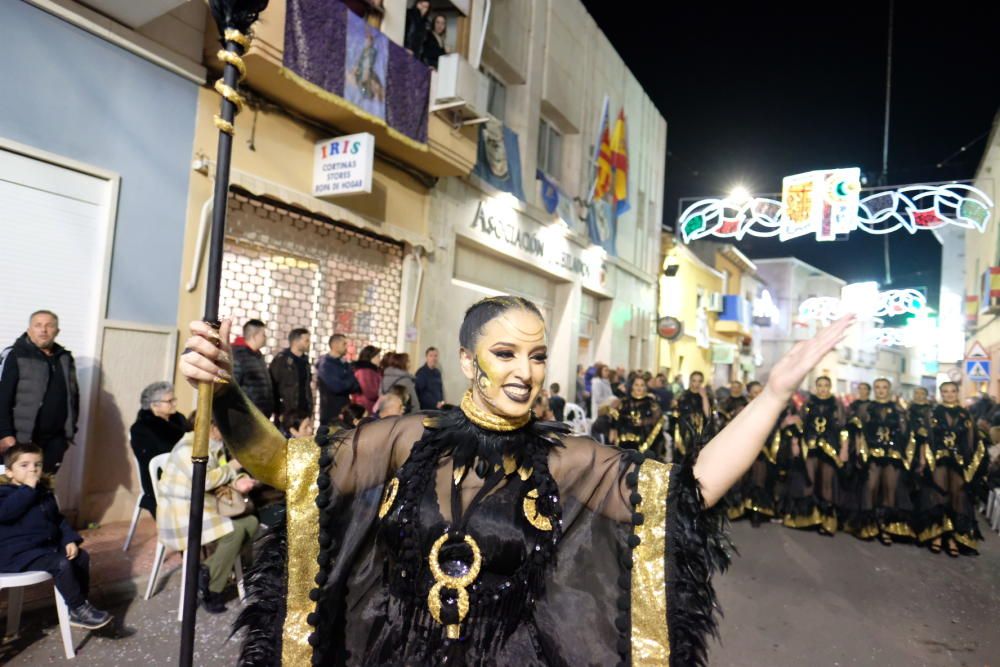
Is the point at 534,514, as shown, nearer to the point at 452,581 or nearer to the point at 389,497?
the point at 452,581

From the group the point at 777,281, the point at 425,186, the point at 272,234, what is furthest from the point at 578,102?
the point at 777,281

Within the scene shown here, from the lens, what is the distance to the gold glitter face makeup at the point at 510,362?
1984 millimetres

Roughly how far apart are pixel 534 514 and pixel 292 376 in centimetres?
538

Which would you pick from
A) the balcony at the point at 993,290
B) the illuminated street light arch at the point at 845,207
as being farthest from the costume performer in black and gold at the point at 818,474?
the balcony at the point at 993,290

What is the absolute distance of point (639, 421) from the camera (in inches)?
327

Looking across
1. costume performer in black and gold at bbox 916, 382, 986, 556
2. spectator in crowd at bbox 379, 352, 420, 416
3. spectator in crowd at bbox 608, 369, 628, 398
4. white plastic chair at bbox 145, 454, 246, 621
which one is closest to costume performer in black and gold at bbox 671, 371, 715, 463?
costume performer in black and gold at bbox 916, 382, 986, 556

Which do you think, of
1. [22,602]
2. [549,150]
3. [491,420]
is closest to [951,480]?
[491,420]

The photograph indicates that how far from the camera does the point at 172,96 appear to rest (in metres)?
6.85

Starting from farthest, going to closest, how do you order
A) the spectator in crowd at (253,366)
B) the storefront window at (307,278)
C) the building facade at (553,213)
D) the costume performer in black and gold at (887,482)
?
the building facade at (553,213) → the storefront window at (307,278) → the costume performer in black and gold at (887,482) → the spectator in crowd at (253,366)

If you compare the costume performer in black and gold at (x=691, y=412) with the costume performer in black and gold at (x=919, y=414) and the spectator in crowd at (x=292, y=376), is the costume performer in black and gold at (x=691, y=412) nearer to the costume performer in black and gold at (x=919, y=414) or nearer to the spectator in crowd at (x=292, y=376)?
the costume performer in black and gold at (x=919, y=414)

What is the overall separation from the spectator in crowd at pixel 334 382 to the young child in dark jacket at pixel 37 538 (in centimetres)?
353

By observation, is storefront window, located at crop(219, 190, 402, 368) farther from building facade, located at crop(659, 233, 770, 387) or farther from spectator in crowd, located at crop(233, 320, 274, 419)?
building facade, located at crop(659, 233, 770, 387)

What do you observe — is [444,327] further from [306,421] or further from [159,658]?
[159,658]

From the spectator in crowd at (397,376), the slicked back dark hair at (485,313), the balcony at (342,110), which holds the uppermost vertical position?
the balcony at (342,110)
